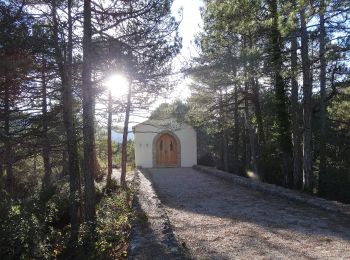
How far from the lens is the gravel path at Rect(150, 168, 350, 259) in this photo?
562cm

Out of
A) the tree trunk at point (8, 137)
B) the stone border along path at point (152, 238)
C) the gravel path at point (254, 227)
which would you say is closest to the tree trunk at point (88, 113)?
the stone border along path at point (152, 238)

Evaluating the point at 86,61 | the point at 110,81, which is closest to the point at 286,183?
the point at 110,81

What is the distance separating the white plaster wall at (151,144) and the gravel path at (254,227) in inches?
490

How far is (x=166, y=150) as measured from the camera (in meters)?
24.4

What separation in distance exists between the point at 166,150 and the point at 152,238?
18501 millimetres

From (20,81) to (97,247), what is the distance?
4850 millimetres

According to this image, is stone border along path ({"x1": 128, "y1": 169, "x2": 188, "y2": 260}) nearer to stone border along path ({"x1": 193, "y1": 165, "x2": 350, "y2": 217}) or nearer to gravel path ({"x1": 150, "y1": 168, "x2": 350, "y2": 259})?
gravel path ({"x1": 150, "y1": 168, "x2": 350, "y2": 259})

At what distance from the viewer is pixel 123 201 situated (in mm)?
11359

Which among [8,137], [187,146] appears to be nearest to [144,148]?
[187,146]

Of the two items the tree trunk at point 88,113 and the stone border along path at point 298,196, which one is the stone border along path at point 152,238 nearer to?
the tree trunk at point 88,113

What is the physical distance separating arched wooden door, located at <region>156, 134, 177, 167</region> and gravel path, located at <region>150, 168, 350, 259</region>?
12602mm

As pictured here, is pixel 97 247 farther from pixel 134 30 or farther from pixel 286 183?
pixel 286 183

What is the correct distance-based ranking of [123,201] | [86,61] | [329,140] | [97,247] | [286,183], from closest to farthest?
[97,247] < [86,61] < [123,201] < [286,183] < [329,140]

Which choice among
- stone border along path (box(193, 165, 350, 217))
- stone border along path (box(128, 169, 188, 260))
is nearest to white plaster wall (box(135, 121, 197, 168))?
stone border along path (box(193, 165, 350, 217))
